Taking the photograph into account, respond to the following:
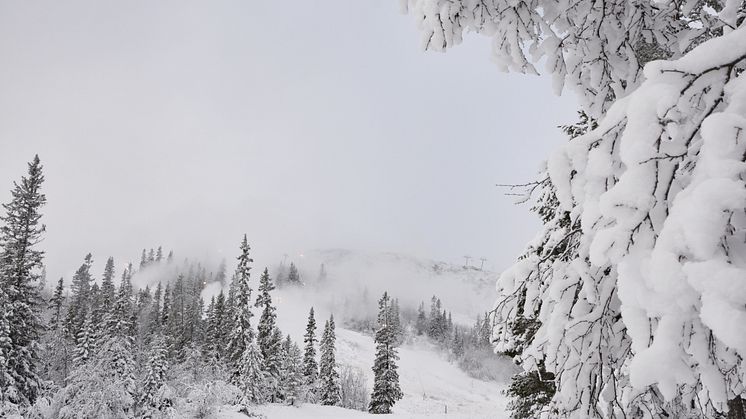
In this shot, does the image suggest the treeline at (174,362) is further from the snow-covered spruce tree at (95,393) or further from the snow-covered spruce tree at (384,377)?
the snow-covered spruce tree at (384,377)

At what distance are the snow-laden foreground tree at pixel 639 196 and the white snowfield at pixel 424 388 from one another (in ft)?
102

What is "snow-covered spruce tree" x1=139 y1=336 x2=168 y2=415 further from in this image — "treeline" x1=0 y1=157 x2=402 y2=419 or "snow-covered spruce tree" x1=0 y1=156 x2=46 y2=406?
"snow-covered spruce tree" x1=0 y1=156 x2=46 y2=406

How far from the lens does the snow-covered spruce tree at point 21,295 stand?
21250 mm

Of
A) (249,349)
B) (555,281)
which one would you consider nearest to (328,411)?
(249,349)

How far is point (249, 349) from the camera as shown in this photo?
129ft

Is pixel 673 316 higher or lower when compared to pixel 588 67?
lower

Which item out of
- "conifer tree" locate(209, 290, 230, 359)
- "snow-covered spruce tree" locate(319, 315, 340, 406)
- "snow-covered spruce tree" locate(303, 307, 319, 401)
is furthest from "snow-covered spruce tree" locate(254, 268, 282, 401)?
"conifer tree" locate(209, 290, 230, 359)

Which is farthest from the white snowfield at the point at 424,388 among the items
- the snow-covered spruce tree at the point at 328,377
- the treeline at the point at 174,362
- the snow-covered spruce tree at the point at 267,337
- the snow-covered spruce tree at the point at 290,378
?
the snow-covered spruce tree at the point at 328,377

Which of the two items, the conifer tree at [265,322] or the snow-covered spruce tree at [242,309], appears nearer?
the snow-covered spruce tree at [242,309]

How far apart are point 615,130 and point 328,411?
1615 inches

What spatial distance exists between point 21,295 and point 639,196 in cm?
2967

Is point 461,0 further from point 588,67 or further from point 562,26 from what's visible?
point 588,67

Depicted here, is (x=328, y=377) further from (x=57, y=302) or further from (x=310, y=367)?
(x=57, y=302)

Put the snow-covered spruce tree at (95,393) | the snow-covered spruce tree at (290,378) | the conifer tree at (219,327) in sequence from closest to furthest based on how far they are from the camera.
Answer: the snow-covered spruce tree at (95,393)
the snow-covered spruce tree at (290,378)
the conifer tree at (219,327)
